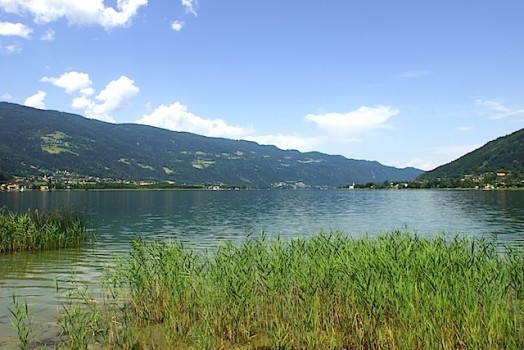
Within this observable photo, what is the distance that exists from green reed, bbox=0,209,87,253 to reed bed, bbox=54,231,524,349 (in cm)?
2009

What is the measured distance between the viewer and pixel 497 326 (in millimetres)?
8602

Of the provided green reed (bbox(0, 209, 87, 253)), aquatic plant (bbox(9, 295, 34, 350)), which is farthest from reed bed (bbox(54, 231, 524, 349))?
green reed (bbox(0, 209, 87, 253))

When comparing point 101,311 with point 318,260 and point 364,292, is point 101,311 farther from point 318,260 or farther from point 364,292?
point 364,292

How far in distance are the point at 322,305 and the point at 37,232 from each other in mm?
26515

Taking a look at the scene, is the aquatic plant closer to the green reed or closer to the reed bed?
the reed bed

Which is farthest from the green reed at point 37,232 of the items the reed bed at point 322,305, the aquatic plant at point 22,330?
the reed bed at point 322,305

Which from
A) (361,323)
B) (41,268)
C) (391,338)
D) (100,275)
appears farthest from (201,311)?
(41,268)

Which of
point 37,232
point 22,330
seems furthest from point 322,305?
point 37,232

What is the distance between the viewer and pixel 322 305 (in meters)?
11.6

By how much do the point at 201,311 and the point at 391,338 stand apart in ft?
17.2

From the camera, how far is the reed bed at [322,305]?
9453mm

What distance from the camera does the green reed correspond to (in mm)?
30641

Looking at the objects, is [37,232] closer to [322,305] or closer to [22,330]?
[22,330]

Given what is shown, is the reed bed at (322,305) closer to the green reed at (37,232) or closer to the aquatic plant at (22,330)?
the aquatic plant at (22,330)
